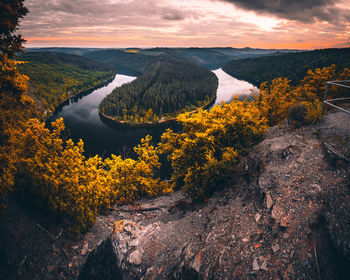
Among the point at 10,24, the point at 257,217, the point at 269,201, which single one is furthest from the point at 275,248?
the point at 10,24

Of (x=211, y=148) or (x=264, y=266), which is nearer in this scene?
(x=264, y=266)

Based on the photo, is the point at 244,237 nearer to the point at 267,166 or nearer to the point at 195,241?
the point at 195,241

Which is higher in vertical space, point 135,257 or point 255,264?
point 255,264

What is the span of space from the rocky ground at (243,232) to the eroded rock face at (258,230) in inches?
2.2

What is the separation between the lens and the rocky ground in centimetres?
950

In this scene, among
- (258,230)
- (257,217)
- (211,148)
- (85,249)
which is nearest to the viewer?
(258,230)

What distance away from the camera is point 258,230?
11.8 m

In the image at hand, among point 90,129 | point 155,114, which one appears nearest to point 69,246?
point 90,129

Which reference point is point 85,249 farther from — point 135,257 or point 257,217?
point 257,217

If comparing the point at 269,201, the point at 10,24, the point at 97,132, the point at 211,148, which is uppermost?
the point at 10,24

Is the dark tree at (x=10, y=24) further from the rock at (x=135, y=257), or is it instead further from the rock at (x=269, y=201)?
the rock at (x=269, y=201)

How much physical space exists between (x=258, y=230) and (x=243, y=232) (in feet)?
3.24

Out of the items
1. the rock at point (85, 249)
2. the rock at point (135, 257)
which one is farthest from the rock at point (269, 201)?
the rock at point (85, 249)

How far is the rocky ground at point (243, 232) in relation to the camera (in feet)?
31.2
